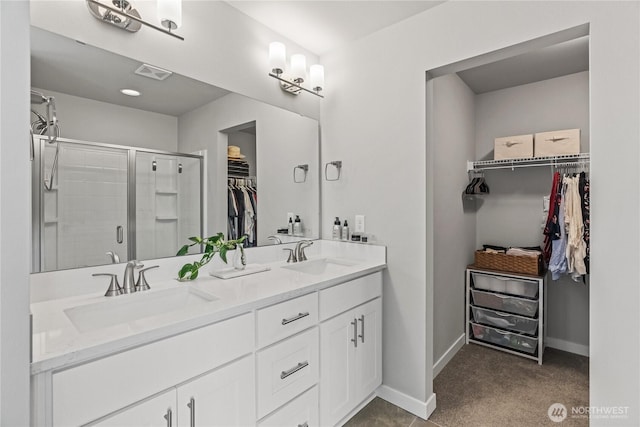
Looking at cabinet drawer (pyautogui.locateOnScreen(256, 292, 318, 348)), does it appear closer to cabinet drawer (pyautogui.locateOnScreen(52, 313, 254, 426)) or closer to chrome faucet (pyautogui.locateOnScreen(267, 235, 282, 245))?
cabinet drawer (pyautogui.locateOnScreen(52, 313, 254, 426))

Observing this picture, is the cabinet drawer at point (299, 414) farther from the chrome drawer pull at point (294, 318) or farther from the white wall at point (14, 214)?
the white wall at point (14, 214)

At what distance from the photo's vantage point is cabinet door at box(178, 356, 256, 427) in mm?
1127

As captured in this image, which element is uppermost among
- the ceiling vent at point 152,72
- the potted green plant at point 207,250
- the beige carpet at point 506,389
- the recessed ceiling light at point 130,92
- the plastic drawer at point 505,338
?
the ceiling vent at point 152,72

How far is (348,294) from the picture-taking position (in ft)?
5.99

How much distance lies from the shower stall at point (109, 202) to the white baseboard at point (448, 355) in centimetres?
204

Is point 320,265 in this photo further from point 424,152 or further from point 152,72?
point 152,72

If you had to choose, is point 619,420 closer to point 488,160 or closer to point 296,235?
point 296,235

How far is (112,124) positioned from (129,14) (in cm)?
49

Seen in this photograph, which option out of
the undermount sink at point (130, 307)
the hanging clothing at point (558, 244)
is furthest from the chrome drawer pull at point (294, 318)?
the hanging clothing at point (558, 244)

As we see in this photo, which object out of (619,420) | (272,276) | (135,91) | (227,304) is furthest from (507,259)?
(135,91)

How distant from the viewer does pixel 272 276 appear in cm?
178

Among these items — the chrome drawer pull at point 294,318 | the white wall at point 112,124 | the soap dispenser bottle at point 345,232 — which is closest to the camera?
the white wall at point 112,124

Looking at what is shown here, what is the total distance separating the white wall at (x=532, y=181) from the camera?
2.76 meters

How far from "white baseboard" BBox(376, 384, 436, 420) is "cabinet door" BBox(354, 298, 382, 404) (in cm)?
9
